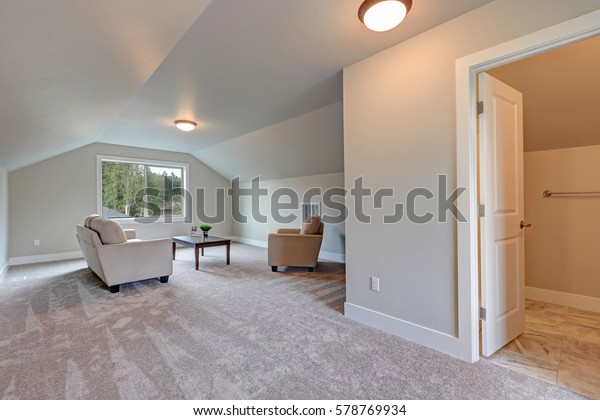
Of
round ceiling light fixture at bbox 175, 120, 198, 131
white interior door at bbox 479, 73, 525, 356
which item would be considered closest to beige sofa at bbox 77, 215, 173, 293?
round ceiling light fixture at bbox 175, 120, 198, 131

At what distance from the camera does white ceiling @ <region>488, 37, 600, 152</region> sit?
1986 millimetres

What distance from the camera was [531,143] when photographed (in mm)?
2855

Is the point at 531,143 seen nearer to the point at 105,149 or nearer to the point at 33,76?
the point at 33,76

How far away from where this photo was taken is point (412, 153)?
212 centimetres

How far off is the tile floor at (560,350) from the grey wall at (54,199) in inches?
271

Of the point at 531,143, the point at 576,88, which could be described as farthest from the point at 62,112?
the point at 531,143

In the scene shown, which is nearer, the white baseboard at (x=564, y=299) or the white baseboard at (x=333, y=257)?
the white baseboard at (x=564, y=299)

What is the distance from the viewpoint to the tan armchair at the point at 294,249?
4.27 metres

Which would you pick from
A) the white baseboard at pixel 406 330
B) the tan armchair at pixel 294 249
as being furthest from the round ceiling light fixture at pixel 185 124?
the white baseboard at pixel 406 330

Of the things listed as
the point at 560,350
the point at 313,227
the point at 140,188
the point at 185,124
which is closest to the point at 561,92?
the point at 560,350

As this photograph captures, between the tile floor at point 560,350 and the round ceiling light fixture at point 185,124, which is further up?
the round ceiling light fixture at point 185,124

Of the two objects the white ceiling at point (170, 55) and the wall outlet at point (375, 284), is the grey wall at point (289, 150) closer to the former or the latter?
the white ceiling at point (170, 55)

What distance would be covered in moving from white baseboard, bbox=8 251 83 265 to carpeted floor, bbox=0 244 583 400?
2.19 m

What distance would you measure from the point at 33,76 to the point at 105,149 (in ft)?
15.8
